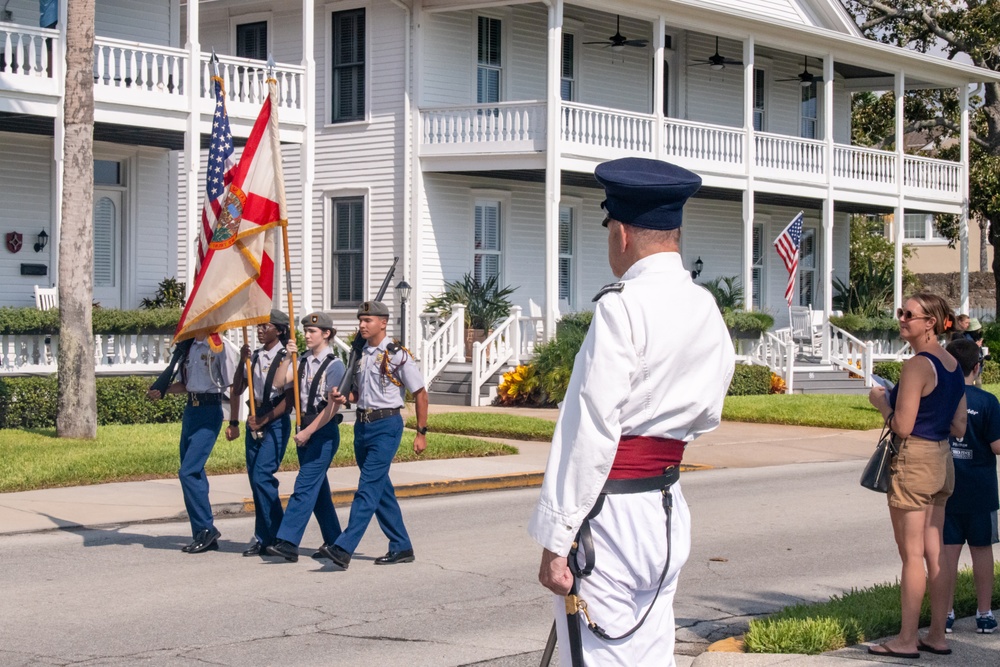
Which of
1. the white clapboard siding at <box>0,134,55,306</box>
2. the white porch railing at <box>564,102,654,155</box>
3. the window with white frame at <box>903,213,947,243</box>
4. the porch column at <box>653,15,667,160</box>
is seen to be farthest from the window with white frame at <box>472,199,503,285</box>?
the window with white frame at <box>903,213,947,243</box>

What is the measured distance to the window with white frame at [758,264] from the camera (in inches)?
1310

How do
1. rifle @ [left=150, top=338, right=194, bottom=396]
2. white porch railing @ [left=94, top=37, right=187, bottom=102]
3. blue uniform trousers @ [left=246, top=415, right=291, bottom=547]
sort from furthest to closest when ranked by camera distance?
white porch railing @ [left=94, top=37, right=187, bottom=102], rifle @ [left=150, top=338, right=194, bottom=396], blue uniform trousers @ [left=246, top=415, right=291, bottom=547]

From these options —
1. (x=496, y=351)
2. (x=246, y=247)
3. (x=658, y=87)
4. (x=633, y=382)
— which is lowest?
(x=496, y=351)

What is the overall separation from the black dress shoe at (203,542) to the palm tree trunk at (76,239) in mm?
6470

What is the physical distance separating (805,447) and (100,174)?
1246 cm

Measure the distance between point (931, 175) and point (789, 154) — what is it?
548 cm

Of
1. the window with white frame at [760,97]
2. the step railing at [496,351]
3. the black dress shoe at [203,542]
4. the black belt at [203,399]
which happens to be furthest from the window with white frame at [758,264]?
the black dress shoe at [203,542]

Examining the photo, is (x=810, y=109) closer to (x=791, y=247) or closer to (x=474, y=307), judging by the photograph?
(x=791, y=247)

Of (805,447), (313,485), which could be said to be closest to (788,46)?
(805,447)

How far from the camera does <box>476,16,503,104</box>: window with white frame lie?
2709 centimetres

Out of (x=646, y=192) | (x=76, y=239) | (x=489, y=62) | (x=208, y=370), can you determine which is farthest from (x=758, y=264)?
(x=646, y=192)

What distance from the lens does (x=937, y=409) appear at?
693 cm

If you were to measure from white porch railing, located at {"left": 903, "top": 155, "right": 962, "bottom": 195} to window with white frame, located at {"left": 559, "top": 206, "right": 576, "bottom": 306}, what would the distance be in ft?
29.8

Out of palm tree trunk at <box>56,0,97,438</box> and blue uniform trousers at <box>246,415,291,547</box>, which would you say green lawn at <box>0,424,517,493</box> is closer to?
palm tree trunk at <box>56,0,97,438</box>
